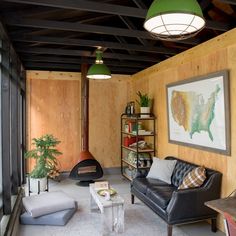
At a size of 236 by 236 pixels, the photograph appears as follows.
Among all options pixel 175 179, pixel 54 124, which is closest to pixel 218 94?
pixel 175 179

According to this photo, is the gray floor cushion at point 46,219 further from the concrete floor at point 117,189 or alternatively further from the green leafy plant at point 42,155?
the green leafy plant at point 42,155

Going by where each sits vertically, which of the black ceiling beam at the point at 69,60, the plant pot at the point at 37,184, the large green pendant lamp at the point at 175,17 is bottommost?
the plant pot at the point at 37,184

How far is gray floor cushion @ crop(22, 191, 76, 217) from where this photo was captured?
3332mm

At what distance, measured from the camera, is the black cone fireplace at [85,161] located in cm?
517

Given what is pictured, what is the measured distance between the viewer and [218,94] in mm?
3205

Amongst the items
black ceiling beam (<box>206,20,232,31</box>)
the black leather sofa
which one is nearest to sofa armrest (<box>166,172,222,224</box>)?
the black leather sofa

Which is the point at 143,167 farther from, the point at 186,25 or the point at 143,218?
the point at 186,25

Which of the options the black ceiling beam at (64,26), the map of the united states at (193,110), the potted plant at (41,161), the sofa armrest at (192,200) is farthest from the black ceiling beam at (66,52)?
the sofa armrest at (192,200)

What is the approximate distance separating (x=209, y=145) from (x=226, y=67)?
3.48 ft

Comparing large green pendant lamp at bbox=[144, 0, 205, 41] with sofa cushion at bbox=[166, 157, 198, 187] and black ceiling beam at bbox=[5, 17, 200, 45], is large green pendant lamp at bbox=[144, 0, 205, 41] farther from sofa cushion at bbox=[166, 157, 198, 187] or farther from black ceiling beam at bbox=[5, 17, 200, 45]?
sofa cushion at bbox=[166, 157, 198, 187]

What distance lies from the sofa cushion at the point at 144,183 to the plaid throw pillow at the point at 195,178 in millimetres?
569

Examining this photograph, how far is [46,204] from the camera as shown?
3428 mm

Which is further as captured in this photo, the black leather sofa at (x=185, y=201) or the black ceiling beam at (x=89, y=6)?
the black leather sofa at (x=185, y=201)

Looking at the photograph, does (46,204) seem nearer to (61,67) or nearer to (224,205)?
(224,205)
